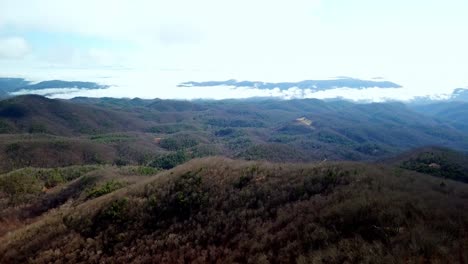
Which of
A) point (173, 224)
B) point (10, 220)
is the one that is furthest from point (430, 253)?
point (10, 220)

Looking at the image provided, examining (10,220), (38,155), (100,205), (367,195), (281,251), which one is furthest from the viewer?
(38,155)

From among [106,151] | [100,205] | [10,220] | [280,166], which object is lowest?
→ [106,151]

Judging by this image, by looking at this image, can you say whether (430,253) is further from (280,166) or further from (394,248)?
(280,166)

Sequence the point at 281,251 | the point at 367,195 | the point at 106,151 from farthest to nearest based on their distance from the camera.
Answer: the point at 106,151
the point at 367,195
the point at 281,251

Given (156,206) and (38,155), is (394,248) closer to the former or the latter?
(156,206)

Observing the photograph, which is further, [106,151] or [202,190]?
[106,151]

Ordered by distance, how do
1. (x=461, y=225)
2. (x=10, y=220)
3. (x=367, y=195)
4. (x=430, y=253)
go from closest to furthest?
(x=430, y=253) < (x=461, y=225) < (x=367, y=195) < (x=10, y=220)

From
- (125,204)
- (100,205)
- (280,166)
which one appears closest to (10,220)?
(100,205)

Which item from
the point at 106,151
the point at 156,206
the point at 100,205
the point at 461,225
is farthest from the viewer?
the point at 106,151

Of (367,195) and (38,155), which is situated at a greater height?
(367,195)
